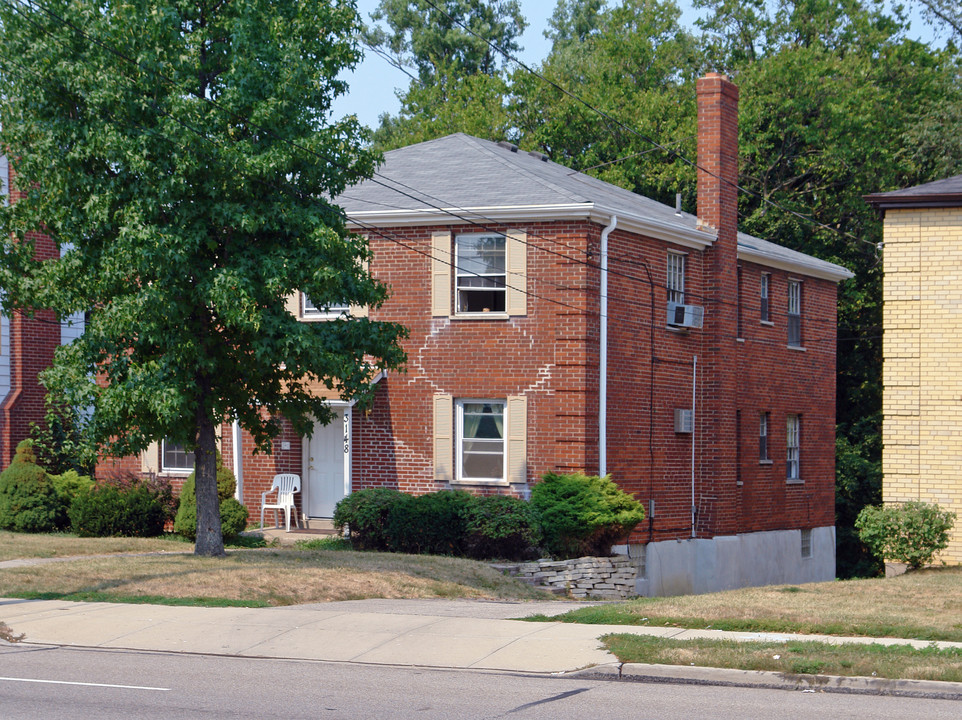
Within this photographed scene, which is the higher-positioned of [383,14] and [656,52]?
[383,14]

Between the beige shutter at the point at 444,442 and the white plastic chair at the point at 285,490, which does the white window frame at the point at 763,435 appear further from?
the white plastic chair at the point at 285,490

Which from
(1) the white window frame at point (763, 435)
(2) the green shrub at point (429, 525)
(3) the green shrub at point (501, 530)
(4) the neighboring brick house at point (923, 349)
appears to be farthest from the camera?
(1) the white window frame at point (763, 435)

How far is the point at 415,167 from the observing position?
2758cm

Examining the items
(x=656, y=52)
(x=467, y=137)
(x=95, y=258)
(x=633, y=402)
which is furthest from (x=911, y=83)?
(x=95, y=258)

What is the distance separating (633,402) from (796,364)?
828 cm

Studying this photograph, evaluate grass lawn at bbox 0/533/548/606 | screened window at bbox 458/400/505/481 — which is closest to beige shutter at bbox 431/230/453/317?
screened window at bbox 458/400/505/481

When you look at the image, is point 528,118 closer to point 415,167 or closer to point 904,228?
point 415,167

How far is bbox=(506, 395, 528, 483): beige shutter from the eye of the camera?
77.6 ft

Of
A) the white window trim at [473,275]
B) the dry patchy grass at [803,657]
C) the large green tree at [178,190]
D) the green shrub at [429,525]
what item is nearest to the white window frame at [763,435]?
the white window trim at [473,275]

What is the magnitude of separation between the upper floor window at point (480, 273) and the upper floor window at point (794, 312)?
1024 cm

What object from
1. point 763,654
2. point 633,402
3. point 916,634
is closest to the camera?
point 763,654

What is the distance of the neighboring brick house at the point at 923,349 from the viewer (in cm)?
2194

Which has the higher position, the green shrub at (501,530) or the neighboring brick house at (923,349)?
the neighboring brick house at (923,349)

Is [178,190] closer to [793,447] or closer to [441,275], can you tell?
[441,275]
